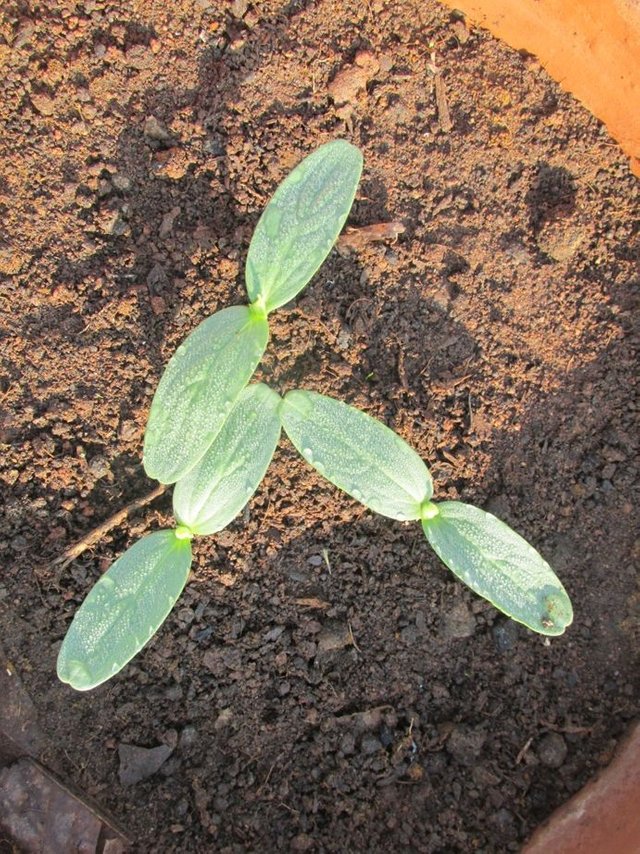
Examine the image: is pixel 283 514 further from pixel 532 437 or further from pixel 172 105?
pixel 172 105

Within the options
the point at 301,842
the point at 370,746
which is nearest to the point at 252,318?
the point at 370,746

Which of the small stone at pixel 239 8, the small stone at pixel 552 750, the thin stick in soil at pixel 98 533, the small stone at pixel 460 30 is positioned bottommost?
the thin stick in soil at pixel 98 533

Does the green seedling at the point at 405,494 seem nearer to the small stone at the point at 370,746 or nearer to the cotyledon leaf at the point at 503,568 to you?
the cotyledon leaf at the point at 503,568

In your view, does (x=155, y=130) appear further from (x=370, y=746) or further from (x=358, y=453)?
(x=370, y=746)

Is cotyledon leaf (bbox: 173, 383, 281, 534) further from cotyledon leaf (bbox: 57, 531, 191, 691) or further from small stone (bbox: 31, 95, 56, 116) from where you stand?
small stone (bbox: 31, 95, 56, 116)

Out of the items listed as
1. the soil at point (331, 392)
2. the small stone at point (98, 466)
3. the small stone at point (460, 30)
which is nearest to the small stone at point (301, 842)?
the soil at point (331, 392)

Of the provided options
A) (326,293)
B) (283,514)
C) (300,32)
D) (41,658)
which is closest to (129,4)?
(300,32)

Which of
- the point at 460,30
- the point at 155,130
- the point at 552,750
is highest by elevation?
the point at 460,30
